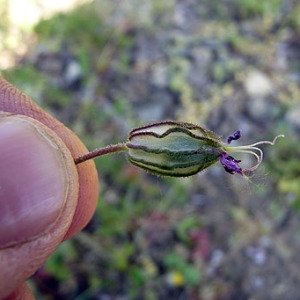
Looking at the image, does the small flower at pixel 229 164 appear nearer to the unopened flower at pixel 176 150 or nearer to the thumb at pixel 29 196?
the unopened flower at pixel 176 150

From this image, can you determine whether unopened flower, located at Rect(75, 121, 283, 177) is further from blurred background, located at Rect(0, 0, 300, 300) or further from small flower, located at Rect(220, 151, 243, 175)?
blurred background, located at Rect(0, 0, 300, 300)

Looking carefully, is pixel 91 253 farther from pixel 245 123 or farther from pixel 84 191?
pixel 245 123

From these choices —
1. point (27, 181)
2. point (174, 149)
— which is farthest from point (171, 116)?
point (27, 181)

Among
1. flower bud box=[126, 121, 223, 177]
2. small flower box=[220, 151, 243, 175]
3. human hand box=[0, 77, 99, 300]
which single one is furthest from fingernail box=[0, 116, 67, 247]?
small flower box=[220, 151, 243, 175]

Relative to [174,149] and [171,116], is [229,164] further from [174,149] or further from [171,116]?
[171,116]

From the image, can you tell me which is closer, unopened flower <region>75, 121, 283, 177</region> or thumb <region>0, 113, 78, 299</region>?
thumb <region>0, 113, 78, 299</region>

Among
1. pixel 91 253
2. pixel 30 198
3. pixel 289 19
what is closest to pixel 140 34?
pixel 289 19
